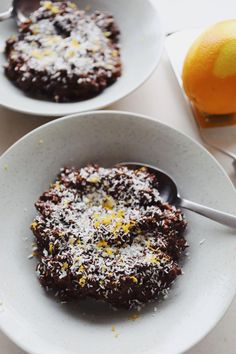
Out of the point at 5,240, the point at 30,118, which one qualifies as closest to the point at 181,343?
the point at 5,240

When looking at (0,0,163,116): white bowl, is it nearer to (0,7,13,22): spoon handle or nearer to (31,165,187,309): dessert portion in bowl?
(0,7,13,22): spoon handle

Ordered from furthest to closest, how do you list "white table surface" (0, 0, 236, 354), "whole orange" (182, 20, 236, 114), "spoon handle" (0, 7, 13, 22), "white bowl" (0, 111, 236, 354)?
"spoon handle" (0, 7, 13, 22) → "whole orange" (182, 20, 236, 114) → "white table surface" (0, 0, 236, 354) → "white bowl" (0, 111, 236, 354)

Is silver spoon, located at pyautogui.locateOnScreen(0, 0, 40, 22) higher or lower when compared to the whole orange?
higher

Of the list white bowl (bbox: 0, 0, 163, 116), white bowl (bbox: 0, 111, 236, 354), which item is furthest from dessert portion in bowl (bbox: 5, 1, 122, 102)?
white bowl (bbox: 0, 111, 236, 354)

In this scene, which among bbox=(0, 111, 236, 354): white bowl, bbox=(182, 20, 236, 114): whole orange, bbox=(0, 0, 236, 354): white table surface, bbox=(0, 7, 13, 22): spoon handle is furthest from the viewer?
bbox=(0, 7, 13, 22): spoon handle

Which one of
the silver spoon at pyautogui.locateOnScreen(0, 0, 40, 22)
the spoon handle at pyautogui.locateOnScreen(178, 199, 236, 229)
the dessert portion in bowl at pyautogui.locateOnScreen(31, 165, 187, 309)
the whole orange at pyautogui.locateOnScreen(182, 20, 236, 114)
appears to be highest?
the silver spoon at pyautogui.locateOnScreen(0, 0, 40, 22)

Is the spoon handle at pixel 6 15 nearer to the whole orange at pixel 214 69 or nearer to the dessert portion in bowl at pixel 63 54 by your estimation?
the dessert portion in bowl at pixel 63 54
